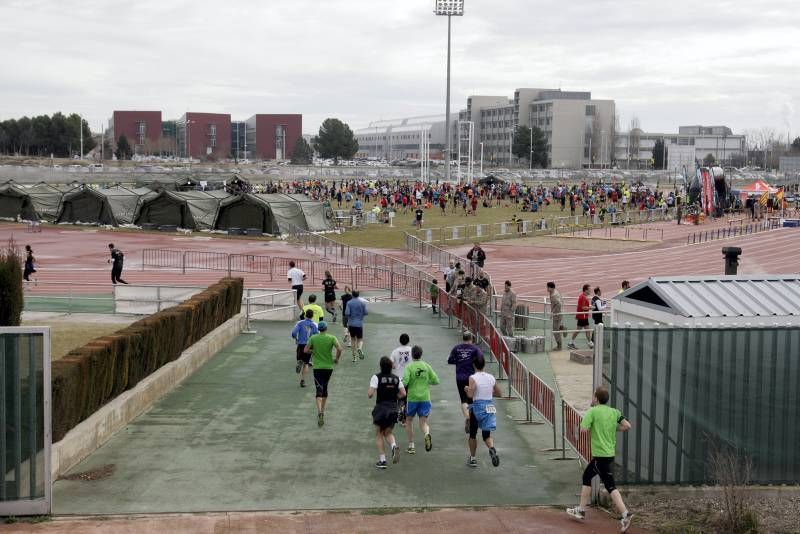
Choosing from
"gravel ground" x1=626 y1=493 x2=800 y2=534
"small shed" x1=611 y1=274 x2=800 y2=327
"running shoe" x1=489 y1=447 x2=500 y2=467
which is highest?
"small shed" x1=611 y1=274 x2=800 y2=327

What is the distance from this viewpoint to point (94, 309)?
23609mm

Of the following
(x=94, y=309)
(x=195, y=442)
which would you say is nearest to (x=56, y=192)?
(x=94, y=309)

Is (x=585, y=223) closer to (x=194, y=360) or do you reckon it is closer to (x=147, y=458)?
(x=194, y=360)

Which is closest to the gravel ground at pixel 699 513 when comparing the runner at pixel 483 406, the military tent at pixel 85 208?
the runner at pixel 483 406

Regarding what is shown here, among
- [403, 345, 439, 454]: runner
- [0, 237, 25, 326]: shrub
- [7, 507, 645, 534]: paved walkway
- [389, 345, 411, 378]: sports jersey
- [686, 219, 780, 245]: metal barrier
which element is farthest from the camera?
[686, 219, 780, 245]: metal barrier

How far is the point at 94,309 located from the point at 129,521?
1535cm

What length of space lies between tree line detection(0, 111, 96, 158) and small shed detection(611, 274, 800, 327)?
127313 millimetres

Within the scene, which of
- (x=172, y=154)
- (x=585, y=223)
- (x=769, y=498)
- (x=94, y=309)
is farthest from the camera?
(x=172, y=154)

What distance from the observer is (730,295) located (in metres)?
11.2

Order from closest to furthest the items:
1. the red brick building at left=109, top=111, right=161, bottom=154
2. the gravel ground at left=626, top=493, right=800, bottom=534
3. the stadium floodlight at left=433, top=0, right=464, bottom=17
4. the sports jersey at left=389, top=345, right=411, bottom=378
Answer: the gravel ground at left=626, top=493, right=800, bottom=534 < the sports jersey at left=389, top=345, right=411, bottom=378 < the stadium floodlight at left=433, top=0, right=464, bottom=17 < the red brick building at left=109, top=111, right=161, bottom=154

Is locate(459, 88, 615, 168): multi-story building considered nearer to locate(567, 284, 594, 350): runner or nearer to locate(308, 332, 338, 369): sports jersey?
locate(567, 284, 594, 350): runner

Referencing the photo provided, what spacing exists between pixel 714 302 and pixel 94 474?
7214 millimetres

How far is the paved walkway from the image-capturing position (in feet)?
29.4

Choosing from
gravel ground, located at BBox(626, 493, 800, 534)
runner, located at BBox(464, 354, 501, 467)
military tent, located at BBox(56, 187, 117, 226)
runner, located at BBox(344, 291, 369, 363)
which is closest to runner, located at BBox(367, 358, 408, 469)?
runner, located at BBox(464, 354, 501, 467)
